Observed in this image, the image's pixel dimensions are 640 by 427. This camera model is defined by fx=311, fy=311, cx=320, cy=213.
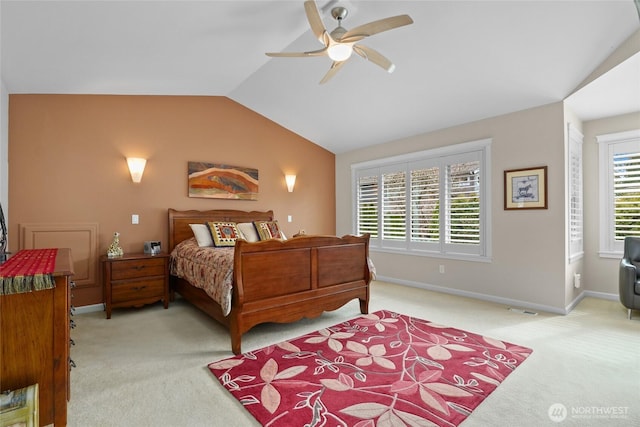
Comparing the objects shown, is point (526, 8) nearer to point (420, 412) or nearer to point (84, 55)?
point (420, 412)

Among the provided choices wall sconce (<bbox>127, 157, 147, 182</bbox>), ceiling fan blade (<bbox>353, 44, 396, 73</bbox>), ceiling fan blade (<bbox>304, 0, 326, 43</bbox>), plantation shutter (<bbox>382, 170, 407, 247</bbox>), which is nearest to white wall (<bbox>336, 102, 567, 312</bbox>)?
plantation shutter (<bbox>382, 170, 407, 247</bbox>)

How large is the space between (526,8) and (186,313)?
15.1 feet

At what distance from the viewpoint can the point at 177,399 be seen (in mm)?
1998

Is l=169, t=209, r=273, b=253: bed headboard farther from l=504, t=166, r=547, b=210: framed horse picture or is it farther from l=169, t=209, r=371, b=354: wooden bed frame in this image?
l=504, t=166, r=547, b=210: framed horse picture


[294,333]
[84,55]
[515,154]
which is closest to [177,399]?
[294,333]

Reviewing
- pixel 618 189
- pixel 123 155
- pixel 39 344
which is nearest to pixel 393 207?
pixel 618 189

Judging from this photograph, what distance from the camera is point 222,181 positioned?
4848 millimetres

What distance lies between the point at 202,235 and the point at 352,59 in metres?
2.93

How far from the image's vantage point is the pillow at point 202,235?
13.6 feet

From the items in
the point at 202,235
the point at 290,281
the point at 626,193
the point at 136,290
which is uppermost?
the point at 626,193

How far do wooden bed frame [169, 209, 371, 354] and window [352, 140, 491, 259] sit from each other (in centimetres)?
161

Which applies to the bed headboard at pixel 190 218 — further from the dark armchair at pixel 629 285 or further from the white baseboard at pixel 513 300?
the dark armchair at pixel 629 285

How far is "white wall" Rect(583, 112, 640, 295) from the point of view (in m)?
4.23

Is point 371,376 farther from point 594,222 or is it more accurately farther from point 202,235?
point 594,222
